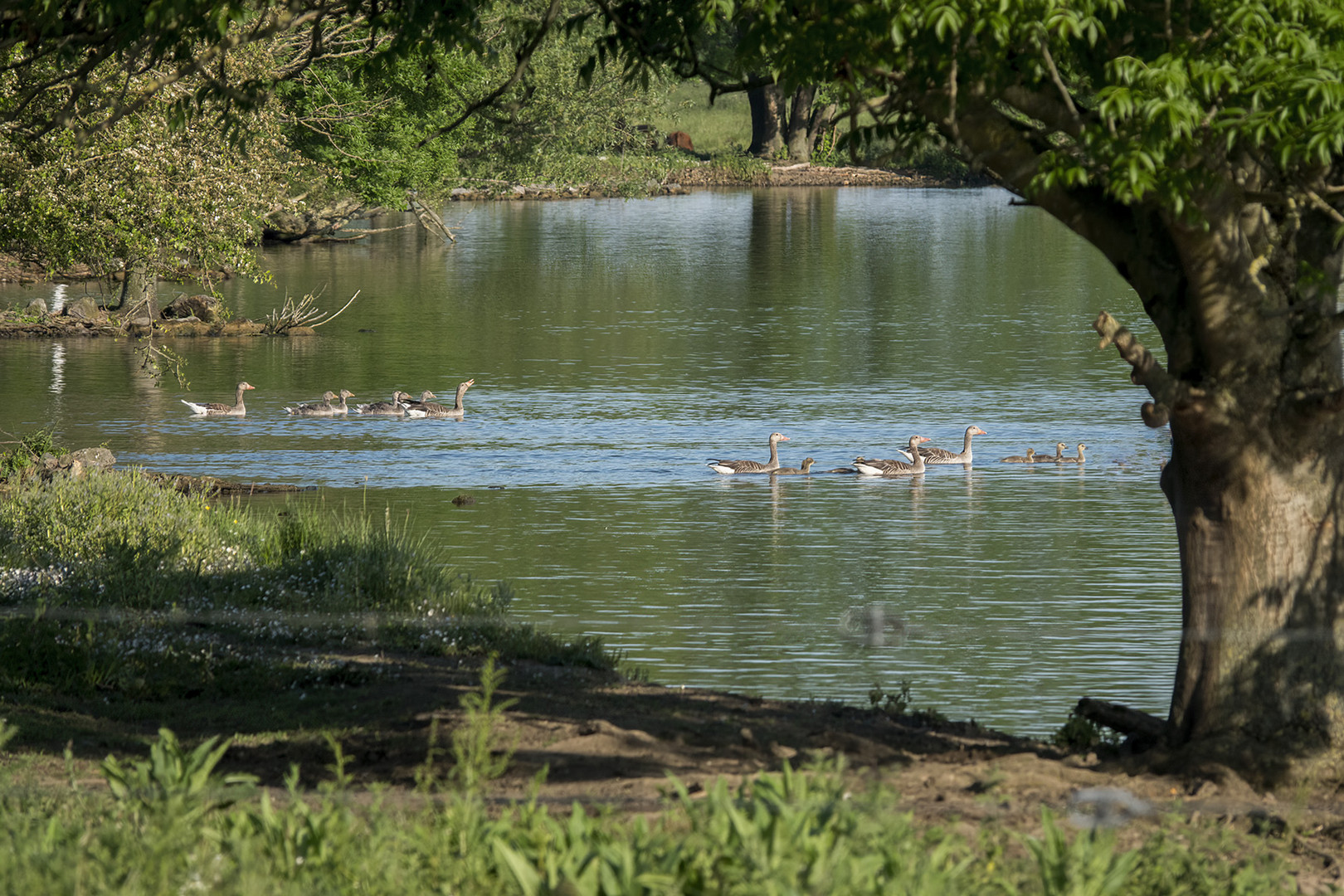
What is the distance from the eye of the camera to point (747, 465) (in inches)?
997

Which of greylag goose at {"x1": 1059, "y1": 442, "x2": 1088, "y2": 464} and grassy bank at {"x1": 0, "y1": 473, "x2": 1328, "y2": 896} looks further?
greylag goose at {"x1": 1059, "y1": 442, "x2": 1088, "y2": 464}

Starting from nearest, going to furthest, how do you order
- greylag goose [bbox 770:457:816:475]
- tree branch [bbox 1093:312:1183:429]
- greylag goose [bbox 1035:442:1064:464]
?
tree branch [bbox 1093:312:1183:429] → greylag goose [bbox 770:457:816:475] → greylag goose [bbox 1035:442:1064:464]

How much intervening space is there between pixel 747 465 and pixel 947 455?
3.47 meters

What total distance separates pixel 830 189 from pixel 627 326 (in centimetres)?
5946

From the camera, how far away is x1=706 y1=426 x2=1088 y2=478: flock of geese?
83.5 ft

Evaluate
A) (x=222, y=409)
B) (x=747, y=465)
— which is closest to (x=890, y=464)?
(x=747, y=465)

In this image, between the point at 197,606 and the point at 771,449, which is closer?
the point at 197,606

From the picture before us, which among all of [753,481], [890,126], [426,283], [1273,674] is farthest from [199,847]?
[426,283]

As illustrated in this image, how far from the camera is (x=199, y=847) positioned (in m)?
5.91

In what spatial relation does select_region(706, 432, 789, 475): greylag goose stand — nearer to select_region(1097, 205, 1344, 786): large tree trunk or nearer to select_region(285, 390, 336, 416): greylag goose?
select_region(285, 390, 336, 416): greylag goose

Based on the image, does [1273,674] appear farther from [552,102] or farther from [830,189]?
[830,189]

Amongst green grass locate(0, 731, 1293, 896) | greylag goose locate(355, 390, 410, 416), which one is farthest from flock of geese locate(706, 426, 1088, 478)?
green grass locate(0, 731, 1293, 896)

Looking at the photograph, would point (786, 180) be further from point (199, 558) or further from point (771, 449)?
point (199, 558)

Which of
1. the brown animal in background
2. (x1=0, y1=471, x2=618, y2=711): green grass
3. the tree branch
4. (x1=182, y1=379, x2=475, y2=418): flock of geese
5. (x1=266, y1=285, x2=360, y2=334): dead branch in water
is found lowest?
(x1=182, y1=379, x2=475, y2=418): flock of geese
